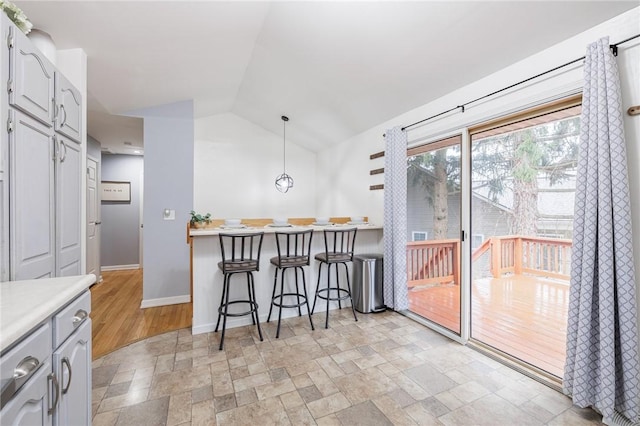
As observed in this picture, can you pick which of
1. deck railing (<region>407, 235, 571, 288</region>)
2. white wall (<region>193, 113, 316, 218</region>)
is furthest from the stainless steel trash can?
white wall (<region>193, 113, 316, 218</region>)

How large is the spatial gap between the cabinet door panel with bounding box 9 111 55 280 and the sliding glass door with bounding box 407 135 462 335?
325cm

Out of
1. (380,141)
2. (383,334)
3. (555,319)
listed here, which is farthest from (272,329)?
(555,319)

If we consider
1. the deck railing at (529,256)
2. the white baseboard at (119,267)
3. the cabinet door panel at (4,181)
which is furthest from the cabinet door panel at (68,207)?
the deck railing at (529,256)

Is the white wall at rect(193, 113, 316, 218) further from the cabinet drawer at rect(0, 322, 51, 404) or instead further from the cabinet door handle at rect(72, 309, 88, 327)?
the cabinet drawer at rect(0, 322, 51, 404)

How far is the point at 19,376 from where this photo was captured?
2.72 feet

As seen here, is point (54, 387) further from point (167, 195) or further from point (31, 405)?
point (167, 195)

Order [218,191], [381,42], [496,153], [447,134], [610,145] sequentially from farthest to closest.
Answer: [218,191] → [496,153] → [447,134] → [381,42] → [610,145]

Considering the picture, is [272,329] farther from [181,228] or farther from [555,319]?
[555,319]

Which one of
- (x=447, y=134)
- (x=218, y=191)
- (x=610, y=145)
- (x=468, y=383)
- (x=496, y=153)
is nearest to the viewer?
(x=610, y=145)

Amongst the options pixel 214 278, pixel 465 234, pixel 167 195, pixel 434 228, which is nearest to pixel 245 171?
pixel 167 195

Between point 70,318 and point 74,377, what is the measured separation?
9.8 inches

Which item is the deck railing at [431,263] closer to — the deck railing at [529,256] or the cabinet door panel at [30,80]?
the deck railing at [529,256]

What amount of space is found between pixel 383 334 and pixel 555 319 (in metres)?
2.08

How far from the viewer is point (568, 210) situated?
11.9 ft
